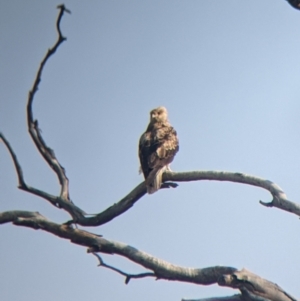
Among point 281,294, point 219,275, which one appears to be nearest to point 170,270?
point 219,275

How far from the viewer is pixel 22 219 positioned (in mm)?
6422

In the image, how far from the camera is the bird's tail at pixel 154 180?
7732 mm

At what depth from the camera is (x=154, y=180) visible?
8422 millimetres

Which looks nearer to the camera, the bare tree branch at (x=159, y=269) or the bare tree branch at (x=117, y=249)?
the bare tree branch at (x=159, y=269)

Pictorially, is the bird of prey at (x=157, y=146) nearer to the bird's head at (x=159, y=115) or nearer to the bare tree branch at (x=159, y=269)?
the bird's head at (x=159, y=115)

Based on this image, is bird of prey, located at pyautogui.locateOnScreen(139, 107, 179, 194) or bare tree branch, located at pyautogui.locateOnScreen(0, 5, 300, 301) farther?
bird of prey, located at pyautogui.locateOnScreen(139, 107, 179, 194)

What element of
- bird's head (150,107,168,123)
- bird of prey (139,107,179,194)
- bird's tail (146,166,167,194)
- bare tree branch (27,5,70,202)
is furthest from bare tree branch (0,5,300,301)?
bird's head (150,107,168,123)

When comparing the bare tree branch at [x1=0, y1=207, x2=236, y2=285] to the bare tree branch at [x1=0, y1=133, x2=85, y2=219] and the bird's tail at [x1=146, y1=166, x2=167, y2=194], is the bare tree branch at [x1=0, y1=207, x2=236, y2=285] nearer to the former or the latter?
the bare tree branch at [x1=0, y1=133, x2=85, y2=219]

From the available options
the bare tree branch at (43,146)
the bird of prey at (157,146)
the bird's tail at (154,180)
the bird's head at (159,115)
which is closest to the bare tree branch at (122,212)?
the bare tree branch at (43,146)

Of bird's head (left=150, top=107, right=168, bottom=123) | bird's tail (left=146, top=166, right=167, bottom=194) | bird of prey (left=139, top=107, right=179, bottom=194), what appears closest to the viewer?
bird's tail (left=146, top=166, right=167, bottom=194)

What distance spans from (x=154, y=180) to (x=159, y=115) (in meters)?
4.22

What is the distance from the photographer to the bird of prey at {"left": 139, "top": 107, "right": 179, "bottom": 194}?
9.41m

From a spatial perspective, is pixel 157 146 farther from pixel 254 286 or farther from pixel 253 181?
pixel 254 286

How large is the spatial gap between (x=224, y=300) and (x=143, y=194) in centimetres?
199
